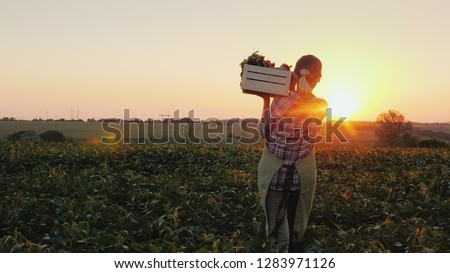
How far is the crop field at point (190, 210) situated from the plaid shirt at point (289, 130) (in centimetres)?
73

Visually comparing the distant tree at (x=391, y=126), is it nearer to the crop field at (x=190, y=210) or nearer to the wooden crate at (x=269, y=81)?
the crop field at (x=190, y=210)

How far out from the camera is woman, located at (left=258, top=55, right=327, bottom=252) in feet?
16.3

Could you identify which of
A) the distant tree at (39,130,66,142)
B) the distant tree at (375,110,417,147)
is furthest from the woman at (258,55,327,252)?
the distant tree at (375,110,417,147)

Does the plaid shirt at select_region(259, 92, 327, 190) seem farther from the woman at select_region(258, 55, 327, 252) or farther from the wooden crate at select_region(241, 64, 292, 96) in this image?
the wooden crate at select_region(241, 64, 292, 96)

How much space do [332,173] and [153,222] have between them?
23.0ft

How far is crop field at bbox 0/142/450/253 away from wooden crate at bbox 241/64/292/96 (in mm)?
1510

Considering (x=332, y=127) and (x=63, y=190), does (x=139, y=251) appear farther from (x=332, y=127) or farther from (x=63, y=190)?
(x=63, y=190)

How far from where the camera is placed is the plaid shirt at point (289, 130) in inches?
197

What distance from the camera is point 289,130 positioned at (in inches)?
199

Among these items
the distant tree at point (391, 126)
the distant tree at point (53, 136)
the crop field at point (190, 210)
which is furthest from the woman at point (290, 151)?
the distant tree at point (391, 126)

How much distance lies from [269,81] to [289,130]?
1.76 feet

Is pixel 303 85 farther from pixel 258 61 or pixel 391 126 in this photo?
pixel 391 126

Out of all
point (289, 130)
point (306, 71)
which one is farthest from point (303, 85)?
point (289, 130)
